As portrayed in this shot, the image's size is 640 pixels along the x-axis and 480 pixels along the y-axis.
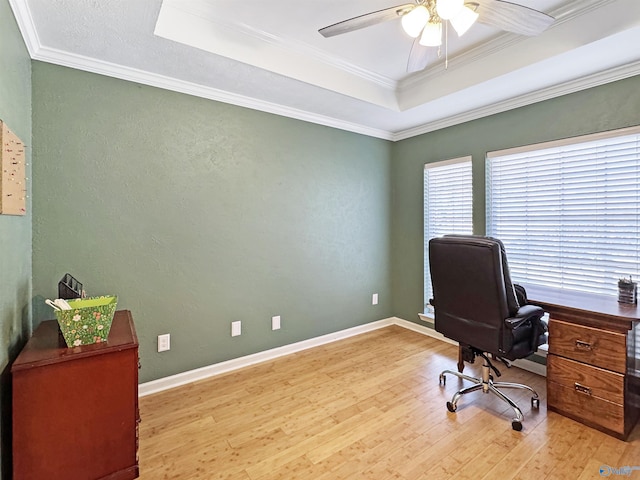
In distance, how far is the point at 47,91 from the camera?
201cm

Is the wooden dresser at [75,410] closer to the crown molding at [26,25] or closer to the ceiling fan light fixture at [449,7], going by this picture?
the crown molding at [26,25]

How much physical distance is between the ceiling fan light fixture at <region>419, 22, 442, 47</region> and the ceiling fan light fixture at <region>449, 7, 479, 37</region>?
145 mm

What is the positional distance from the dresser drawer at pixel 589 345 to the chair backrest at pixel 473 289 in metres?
0.42

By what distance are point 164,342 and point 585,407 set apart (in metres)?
2.96

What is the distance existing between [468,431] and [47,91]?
347 centimetres

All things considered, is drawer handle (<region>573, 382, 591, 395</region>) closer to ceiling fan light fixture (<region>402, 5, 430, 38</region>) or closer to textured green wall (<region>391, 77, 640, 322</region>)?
textured green wall (<region>391, 77, 640, 322</region>)

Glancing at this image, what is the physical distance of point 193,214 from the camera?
2.55 meters

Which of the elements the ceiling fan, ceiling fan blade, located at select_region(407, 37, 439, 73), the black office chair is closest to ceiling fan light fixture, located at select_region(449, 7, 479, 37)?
the ceiling fan

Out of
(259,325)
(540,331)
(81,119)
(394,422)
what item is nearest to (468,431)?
(394,422)

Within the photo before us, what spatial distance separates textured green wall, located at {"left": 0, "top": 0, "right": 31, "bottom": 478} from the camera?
1.38 meters

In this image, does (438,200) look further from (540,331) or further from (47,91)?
(47,91)

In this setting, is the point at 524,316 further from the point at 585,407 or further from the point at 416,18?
the point at 416,18
